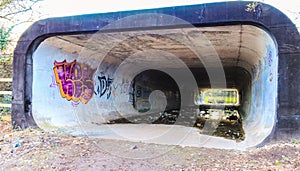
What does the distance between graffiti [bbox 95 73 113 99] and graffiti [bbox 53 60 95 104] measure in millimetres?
570

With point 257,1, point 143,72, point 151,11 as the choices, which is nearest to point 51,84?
point 151,11

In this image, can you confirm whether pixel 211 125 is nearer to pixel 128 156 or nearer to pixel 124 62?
pixel 124 62

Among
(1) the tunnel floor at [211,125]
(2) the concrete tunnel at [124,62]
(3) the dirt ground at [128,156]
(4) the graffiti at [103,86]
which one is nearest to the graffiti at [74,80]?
(2) the concrete tunnel at [124,62]

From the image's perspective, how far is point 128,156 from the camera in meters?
4.72

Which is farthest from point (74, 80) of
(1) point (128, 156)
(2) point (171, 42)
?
(1) point (128, 156)

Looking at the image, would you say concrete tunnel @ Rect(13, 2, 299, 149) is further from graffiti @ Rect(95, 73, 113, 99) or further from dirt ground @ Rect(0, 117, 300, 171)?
dirt ground @ Rect(0, 117, 300, 171)

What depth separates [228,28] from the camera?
5.75 m

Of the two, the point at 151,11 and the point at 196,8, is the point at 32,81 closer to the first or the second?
the point at 151,11

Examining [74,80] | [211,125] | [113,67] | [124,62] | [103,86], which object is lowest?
[211,125]

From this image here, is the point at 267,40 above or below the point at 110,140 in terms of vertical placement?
above

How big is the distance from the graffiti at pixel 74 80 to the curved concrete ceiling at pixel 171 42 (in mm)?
434

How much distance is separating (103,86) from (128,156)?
20.8 feet

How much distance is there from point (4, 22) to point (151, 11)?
6.72m

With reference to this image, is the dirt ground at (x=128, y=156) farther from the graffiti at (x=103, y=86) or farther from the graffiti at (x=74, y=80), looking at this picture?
the graffiti at (x=103, y=86)
